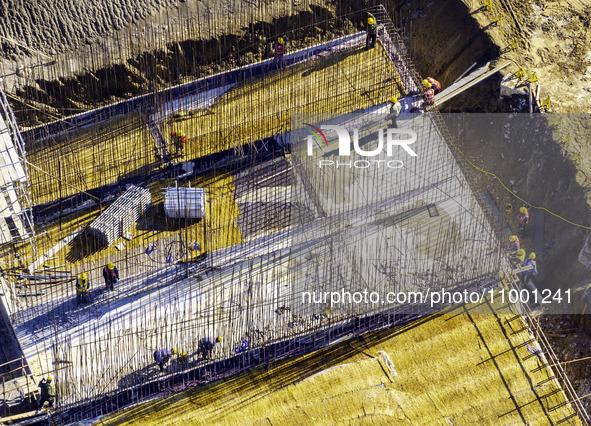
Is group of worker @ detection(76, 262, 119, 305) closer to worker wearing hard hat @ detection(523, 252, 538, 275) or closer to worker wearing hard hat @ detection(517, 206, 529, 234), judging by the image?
worker wearing hard hat @ detection(523, 252, 538, 275)

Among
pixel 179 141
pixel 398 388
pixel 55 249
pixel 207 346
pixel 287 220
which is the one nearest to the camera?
pixel 207 346

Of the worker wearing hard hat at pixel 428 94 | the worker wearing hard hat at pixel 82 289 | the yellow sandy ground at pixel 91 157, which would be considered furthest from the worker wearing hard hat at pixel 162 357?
the worker wearing hard hat at pixel 428 94

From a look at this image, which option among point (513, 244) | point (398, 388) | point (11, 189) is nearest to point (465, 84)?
point (513, 244)

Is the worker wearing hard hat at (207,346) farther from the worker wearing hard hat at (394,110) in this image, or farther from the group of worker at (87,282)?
the worker wearing hard hat at (394,110)

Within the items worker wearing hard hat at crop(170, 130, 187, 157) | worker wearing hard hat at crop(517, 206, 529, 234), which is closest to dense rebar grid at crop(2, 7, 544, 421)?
worker wearing hard hat at crop(170, 130, 187, 157)

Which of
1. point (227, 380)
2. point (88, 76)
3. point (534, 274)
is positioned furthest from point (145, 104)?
point (534, 274)

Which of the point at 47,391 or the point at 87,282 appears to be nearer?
the point at 47,391

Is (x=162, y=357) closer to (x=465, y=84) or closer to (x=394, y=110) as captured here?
(x=394, y=110)
